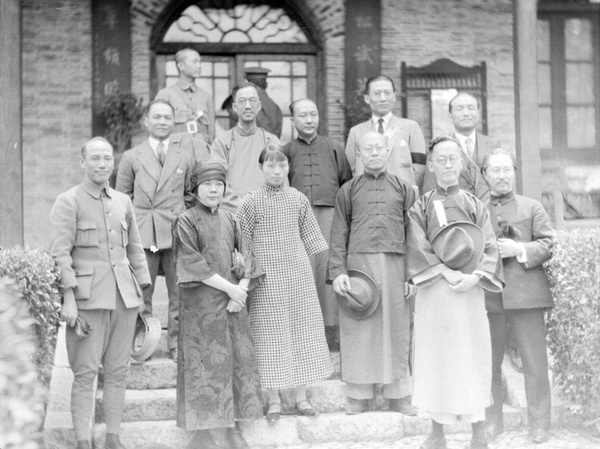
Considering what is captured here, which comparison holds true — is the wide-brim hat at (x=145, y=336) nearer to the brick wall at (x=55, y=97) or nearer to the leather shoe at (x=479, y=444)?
the leather shoe at (x=479, y=444)

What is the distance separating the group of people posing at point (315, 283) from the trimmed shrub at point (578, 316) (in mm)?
119

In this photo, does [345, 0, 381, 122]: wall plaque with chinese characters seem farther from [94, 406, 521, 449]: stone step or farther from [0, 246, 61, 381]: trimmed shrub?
[0, 246, 61, 381]: trimmed shrub

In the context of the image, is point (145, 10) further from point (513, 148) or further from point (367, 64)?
point (513, 148)

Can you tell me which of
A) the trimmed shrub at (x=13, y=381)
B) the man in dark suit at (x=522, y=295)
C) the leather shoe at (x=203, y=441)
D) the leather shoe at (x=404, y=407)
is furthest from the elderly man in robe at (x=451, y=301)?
the trimmed shrub at (x=13, y=381)

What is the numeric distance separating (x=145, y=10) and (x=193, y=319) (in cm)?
460

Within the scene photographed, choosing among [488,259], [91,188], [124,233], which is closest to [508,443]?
[488,259]

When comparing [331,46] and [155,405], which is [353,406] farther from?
[331,46]

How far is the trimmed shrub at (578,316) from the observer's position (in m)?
5.10

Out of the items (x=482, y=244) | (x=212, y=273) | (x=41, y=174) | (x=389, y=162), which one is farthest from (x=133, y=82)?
(x=482, y=244)

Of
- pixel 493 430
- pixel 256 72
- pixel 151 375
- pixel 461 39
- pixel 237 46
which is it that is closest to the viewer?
pixel 493 430

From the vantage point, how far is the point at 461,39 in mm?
9352

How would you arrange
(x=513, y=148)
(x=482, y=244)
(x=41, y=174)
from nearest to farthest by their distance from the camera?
(x=482, y=244), (x=41, y=174), (x=513, y=148)

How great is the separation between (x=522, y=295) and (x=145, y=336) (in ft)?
7.32

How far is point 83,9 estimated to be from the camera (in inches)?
345
